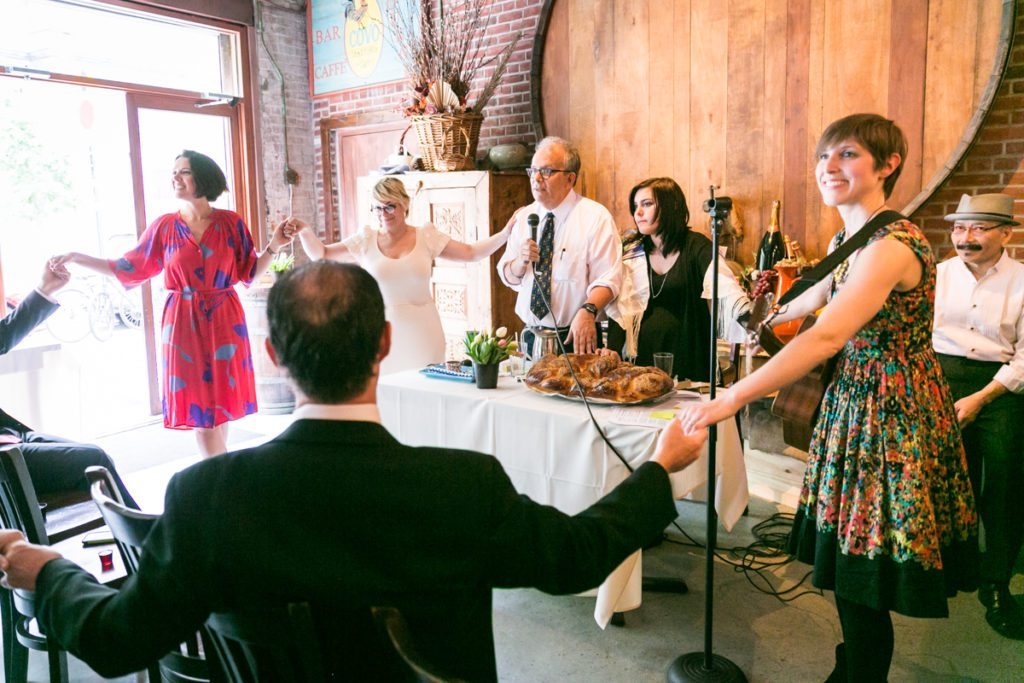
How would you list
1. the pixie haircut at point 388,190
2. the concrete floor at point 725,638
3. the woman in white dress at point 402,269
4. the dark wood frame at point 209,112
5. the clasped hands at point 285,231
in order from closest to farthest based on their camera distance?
the concrete floor at point 725,638, the pixie haircut at point 388,190, the woman in white dress at point 402,269, the clasped hands at point 285,231, the dark wood frame at point 209,112

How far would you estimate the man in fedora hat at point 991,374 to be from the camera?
2645 millimetres

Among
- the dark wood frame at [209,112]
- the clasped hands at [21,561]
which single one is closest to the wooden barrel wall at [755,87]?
the dark wood frame at [209,112]

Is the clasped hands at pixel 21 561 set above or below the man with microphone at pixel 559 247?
below

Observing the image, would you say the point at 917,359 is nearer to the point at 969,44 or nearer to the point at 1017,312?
the point at 1017,312

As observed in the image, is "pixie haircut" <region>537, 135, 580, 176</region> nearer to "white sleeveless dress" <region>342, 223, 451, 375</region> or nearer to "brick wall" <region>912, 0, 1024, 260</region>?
"white sleeveless dress" <region>342, 223, 451, 375</region>

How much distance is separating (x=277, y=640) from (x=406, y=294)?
2.66 m

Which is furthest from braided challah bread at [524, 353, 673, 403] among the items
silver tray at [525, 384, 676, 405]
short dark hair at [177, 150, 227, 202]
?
short dark hair at [177, 150, 227, 202]

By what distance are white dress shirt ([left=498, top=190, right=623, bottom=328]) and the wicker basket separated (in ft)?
5.32

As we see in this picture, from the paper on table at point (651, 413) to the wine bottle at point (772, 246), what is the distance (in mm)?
1766

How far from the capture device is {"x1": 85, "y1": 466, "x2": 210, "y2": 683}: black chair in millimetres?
1248

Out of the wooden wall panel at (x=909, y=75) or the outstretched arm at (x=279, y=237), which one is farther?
the outstretched arm at (x=279, y=237)

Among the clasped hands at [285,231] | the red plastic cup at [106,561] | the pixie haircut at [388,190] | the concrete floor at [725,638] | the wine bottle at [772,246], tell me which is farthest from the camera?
the wine bottle at [772,246]

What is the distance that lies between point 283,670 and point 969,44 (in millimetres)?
3795

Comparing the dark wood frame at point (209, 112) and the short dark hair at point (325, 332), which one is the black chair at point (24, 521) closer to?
the short dark hair at point (325, 332)
